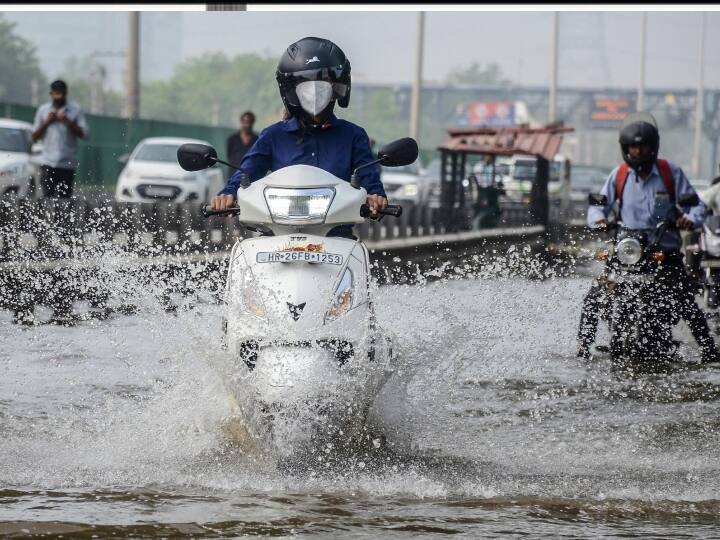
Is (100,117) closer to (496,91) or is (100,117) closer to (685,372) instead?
(685,372)

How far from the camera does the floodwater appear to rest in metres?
4.84

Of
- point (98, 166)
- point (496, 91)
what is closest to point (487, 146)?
point (98, 166)

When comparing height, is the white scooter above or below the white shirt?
below

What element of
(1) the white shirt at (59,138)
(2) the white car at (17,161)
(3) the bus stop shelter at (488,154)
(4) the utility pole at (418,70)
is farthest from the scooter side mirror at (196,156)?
(4) the utility pole at (418,70)

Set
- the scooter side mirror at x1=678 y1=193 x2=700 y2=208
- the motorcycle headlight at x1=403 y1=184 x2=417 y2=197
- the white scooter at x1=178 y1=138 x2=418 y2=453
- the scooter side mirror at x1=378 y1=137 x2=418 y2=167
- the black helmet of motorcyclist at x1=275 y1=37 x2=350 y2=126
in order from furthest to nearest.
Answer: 1. the motorcycle headlight at x1=403 y1=184 x2=417 y2=197
2. the scooter side mirror at x1=678 y1=193 x2=700 y2=208
3. the black helmet of motorcyclist at x1=275 y1=37 x2=350 y2=126
4. the scooter side mirror at x1=378 y1=137 x2=418 y2=167
5. the white scooter at x1=178 y1=138 x2=418 y2=453

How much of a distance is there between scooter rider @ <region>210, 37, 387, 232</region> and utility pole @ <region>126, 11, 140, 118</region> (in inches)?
1002

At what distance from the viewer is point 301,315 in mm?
5594

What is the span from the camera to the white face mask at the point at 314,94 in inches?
246

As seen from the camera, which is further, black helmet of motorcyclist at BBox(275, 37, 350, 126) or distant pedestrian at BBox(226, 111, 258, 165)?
distant pedestrian at BBox(226, 111, 258, 165)

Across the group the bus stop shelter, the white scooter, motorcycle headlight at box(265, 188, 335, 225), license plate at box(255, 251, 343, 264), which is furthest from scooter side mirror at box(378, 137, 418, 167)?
the bus stop shelter

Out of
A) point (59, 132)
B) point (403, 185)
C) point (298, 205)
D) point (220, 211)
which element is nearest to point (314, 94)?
point (220, 211)

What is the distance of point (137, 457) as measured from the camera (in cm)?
586

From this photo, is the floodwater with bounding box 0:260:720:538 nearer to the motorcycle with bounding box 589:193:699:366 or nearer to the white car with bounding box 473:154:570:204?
the motorcycle with bounding box 589:193:699:366

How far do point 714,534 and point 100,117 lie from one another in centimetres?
2818
